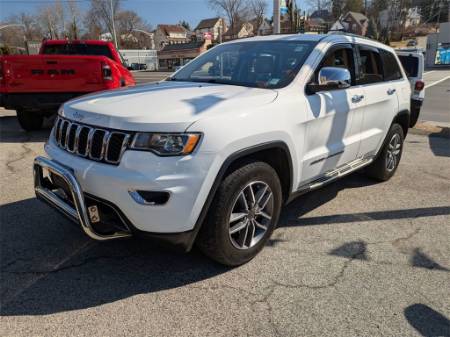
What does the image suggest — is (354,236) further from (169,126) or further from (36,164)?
(36,164)

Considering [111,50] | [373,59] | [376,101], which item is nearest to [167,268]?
[376,101]

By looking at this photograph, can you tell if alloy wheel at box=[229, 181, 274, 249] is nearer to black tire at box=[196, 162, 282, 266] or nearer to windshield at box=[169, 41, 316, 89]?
black tire at box=[196, 162, 282, 266]

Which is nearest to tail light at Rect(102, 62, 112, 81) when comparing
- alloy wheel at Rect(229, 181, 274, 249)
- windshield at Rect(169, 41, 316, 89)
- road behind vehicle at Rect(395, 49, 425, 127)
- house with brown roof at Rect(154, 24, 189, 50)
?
windshield at Rect(169, 41, 316, 89)

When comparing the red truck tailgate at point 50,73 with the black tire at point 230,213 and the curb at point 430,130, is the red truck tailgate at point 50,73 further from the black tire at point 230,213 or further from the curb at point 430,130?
the curb at point 430,130

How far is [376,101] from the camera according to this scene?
447 centimetres

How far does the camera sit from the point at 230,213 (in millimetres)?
2871

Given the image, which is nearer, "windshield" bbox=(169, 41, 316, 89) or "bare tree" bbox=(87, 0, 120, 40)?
"windshield" bbox=(169, 41, 316, 89)

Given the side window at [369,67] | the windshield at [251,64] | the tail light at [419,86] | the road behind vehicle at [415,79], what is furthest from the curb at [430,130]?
the windshield at [251,64]

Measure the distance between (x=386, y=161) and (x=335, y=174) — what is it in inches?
57.9

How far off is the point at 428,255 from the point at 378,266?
525 millimetres

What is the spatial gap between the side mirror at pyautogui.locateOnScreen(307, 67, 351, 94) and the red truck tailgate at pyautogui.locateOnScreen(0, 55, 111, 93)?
507cm

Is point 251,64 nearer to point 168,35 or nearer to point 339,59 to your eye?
point 339,59

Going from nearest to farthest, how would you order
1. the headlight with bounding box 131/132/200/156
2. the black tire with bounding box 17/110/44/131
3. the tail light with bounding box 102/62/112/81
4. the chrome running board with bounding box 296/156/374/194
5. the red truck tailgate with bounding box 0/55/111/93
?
the headlight with bounding box 131/132/200/156 → the chrome running board with bounding box 296/156/374/194 → the red truck tailgate with bounding box 0/55/111/93 → the tail light with bounding box 102/62/112/81 → the black tire with bounding box 17/110/44/131

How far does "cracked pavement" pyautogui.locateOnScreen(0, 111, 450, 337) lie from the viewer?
8.34 feet
